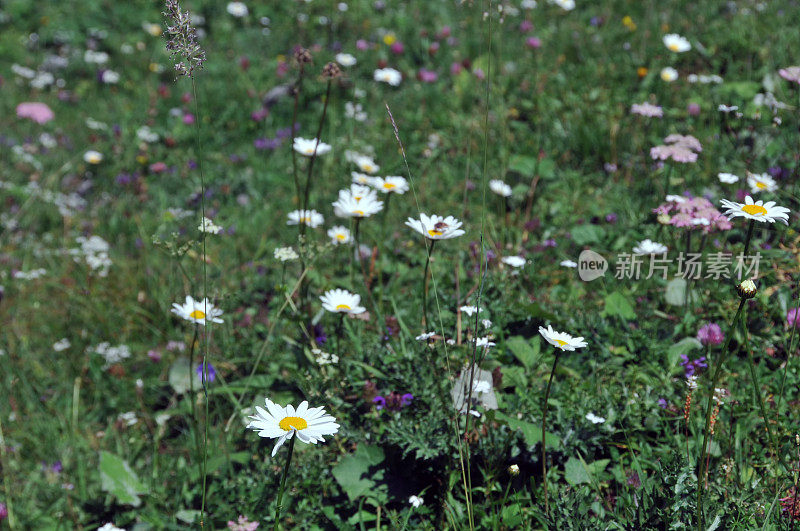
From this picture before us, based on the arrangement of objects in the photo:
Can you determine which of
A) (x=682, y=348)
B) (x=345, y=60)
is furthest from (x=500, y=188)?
(x=345, y=60)

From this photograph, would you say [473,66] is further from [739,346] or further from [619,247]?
[739,346]

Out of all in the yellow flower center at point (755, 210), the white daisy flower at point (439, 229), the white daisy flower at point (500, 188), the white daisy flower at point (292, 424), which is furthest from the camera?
the white daisy flower at point (500, 188)

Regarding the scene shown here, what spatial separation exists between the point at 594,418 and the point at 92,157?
3552 mm

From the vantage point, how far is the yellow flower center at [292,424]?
1247 mm

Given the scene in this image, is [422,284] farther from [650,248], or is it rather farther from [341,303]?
[650,248]

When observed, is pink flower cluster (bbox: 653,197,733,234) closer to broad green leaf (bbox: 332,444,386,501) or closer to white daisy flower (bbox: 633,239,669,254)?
white daisy flower (bbox: 633,239,669,254)

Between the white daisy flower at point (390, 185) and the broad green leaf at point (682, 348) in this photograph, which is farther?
the white daisy flower at point (390, 185)

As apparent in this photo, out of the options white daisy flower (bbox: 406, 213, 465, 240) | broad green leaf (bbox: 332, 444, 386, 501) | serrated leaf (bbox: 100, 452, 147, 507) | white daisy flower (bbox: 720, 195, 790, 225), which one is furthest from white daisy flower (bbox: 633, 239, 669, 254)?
serrated leaf (bbox: 100, 452, 147, 507)

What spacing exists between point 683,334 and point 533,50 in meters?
2.78

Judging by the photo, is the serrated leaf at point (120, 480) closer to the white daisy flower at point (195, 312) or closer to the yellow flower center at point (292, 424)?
the white daisy flower at point (195, 312)

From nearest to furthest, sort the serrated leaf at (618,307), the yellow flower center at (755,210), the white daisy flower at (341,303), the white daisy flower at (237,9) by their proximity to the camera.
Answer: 1. the yellow flower center at (755,210)
2. the white daisy flower at (341,303)
3. the serrated leaf at (618,307)
4. the white daisy flower at (237,9)

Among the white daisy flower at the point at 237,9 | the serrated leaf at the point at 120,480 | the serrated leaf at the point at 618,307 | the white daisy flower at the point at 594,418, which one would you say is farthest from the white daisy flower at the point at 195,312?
the white daisy flower at the point at 237,9

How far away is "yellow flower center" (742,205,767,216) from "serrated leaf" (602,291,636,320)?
0.74 m

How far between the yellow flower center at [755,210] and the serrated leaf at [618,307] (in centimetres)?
74
